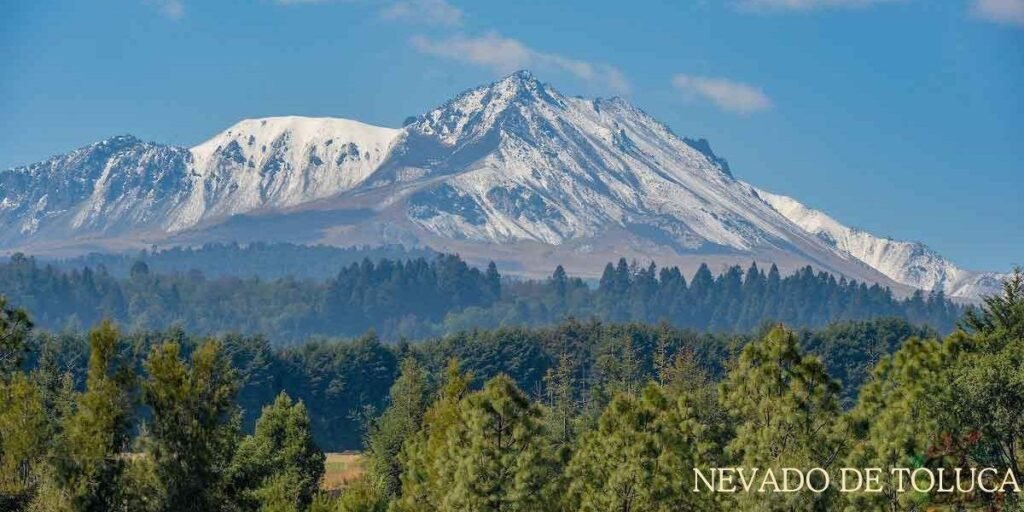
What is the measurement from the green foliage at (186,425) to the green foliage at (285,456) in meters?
15.4

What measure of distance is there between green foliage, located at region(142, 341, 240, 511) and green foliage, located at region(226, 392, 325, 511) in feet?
50.4

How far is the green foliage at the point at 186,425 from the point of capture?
6278 centimetres

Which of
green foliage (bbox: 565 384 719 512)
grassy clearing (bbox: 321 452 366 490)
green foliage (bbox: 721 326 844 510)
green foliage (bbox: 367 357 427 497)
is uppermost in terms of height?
green foliage (bbox: 721 326 844 510)

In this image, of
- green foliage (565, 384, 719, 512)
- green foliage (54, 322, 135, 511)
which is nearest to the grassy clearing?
green foliage (565, 384, 719, 512)

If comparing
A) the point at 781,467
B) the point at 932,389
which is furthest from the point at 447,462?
the point at 932,389

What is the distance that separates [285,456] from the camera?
3654 inches

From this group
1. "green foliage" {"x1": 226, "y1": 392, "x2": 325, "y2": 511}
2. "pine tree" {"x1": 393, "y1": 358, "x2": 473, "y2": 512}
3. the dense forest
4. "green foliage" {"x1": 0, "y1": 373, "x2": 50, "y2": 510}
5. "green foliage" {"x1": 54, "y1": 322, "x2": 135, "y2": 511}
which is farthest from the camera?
"green foliage" {"x1": 226, "y1": 392, "x2": 325, "y2": 511}

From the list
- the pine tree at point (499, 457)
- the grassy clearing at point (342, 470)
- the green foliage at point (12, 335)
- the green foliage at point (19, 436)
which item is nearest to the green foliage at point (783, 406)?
the pine tree at point (499, 457)

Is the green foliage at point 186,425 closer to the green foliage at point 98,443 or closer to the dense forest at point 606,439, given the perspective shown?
the dense forest at point 606,439

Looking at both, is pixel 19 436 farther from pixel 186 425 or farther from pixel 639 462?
pixel 639 462

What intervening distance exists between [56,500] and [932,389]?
33.6m

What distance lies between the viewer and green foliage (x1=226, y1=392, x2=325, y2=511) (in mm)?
84000

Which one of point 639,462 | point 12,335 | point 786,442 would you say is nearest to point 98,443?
point 12,335

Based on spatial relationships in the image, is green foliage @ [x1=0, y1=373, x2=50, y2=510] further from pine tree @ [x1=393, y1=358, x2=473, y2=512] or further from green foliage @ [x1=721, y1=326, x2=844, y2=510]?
green foliage @ [x1=721, y1=326, x2=844, y2=510]
